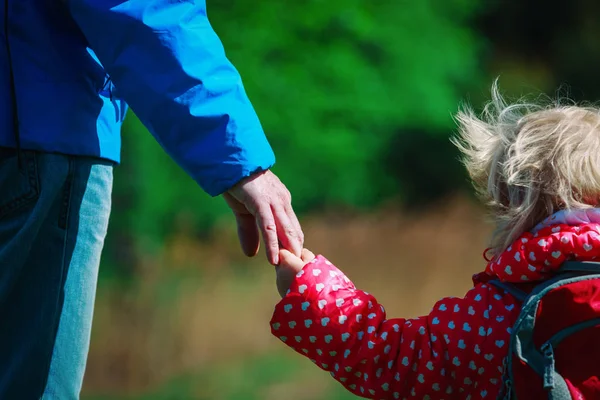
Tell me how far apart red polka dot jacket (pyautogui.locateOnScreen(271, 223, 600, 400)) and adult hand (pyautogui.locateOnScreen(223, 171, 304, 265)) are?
0.09 metres

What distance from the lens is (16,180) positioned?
200 cm

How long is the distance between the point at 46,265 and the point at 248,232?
1.66 feet

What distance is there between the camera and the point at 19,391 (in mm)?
2066

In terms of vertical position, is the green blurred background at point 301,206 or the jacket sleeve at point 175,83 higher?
Answer: the jacket sleeve at point 175,83

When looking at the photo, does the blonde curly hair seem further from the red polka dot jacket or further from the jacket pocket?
the jacket pocket

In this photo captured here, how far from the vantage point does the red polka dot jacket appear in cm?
192

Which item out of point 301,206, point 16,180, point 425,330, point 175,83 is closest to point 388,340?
point 425,330

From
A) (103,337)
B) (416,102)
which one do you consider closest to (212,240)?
(103,337)

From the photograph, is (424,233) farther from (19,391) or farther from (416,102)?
(19,391)

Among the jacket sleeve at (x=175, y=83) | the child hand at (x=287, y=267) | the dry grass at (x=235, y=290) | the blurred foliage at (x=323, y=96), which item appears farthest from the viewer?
the blurred foliage at (x=323, y=96)

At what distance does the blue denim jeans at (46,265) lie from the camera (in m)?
2.00

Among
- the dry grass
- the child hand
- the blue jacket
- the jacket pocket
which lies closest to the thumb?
the child hand

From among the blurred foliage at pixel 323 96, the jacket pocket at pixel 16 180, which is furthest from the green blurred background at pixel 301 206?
the jacket pocket at pixel 16 180

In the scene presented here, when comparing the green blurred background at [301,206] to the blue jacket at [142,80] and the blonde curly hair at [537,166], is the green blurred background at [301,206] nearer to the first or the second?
the blonde curly hair at [537,166]
